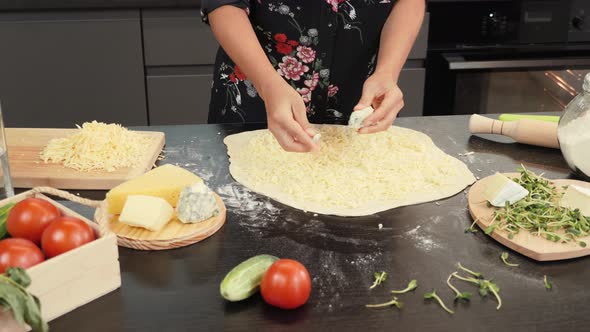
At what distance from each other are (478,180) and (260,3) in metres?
0.72

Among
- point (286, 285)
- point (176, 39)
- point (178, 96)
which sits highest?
point (176, 39)

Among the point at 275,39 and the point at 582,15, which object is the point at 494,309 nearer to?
the point at 275,39

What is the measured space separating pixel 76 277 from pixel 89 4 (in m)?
1.84

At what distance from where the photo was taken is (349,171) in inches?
58.2

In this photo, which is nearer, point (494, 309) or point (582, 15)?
point (494, 309)

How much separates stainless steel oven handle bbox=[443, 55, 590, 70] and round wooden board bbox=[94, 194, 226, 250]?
68.4 inches

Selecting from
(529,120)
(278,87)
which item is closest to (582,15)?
(529,120)

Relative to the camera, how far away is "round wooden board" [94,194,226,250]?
46.8 inches

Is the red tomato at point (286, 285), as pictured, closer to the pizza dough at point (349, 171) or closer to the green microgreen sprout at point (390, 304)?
the green microgreen sprout at point (390, 304)

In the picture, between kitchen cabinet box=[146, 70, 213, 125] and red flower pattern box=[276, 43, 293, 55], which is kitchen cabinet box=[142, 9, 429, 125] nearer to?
kitchen cabinet box=[146, 70, 213, 125]

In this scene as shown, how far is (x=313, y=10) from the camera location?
5.81ft

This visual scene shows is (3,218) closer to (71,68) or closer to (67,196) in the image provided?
(67,196)

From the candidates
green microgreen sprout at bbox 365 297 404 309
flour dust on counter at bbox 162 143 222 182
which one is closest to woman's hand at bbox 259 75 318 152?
flour dust on counter at bbox 162 143 222 182

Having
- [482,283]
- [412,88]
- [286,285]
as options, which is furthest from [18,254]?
[412,88]
